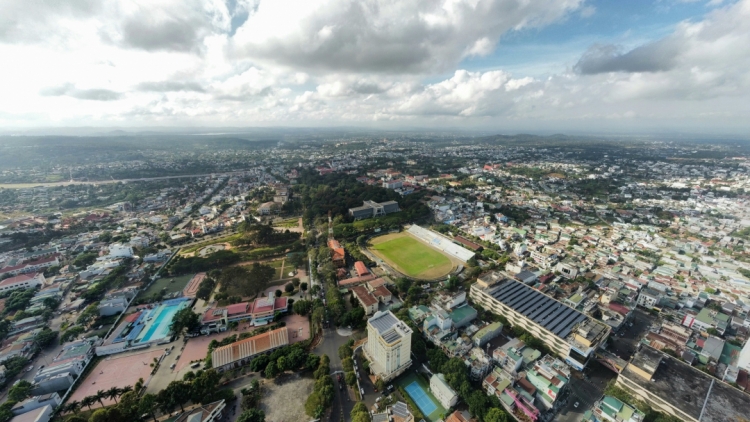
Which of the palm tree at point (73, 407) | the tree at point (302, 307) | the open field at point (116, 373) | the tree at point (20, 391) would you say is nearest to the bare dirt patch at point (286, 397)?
the tree at point (302, 307)

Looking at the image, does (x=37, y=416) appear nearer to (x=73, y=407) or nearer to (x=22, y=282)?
(x=73, y=407)

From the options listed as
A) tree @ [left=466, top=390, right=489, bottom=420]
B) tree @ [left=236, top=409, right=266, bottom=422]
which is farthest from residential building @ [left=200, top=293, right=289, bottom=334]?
tree @ [left=466, top=390, right=489, bottom=420]

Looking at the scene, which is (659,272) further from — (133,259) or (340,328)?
(133,259)

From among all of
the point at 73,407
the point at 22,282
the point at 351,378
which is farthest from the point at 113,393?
the point at 22,282

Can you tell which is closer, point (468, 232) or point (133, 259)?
point (133, 259)

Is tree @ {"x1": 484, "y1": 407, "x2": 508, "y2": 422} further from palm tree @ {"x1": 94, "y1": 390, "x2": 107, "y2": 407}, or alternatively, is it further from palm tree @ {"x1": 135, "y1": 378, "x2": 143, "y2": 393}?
palm tree @ {"x1": 94, "y1": 390, "x2": 107, "y2": 407}

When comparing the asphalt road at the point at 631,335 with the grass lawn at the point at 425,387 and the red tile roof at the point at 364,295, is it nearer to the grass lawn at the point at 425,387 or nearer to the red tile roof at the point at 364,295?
the grass lawn at the point at 425,387

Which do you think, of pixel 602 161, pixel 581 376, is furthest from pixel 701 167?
pixel 581 376
